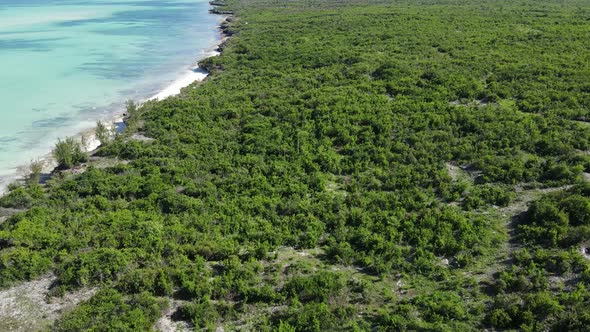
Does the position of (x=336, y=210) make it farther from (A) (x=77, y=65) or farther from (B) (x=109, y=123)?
(A) (x=77, y=65)

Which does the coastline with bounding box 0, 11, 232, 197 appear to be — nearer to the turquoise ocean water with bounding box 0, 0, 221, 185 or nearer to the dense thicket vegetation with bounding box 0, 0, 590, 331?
the turquoise ocean water with bounding box 0, 0, 221, 185

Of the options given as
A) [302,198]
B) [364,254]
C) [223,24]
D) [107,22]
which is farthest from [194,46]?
[364,254]

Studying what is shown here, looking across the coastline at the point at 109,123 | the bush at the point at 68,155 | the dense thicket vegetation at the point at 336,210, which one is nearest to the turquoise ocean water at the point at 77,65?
the coastline at the point at 109,123

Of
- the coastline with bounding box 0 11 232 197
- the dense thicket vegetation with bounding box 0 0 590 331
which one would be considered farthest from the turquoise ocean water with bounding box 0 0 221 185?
the dense thicket vegetation with bounding box 0 0 590 331

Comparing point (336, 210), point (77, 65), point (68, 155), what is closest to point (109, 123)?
point (68, 155)

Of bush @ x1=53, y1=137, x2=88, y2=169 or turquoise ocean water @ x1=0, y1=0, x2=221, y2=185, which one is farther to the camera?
turquoise ocean water @ x1=0, y1=0, x2=221, y2=185

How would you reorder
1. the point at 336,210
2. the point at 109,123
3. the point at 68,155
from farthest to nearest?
the point at 109,123, the point at 68,155, the point at 336,210

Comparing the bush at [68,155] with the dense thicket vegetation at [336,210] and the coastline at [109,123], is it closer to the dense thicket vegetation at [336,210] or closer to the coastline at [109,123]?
the coastline at [109,123]
